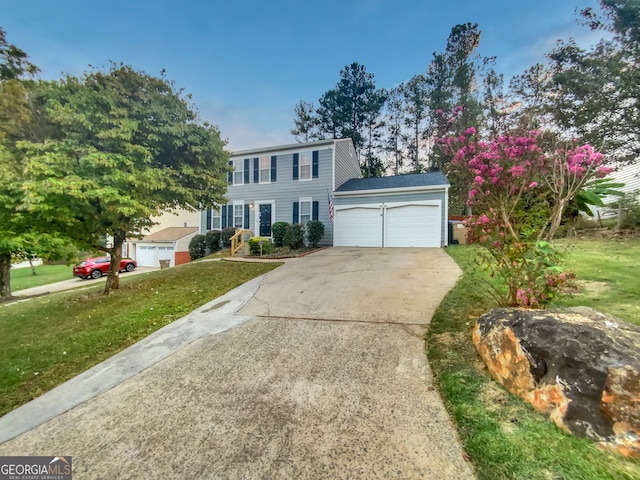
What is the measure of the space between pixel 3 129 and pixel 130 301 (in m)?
4.06

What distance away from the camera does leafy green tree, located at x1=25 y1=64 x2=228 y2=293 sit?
5141 mm

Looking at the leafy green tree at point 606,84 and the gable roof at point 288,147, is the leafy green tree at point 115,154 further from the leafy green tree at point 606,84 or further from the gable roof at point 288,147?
the leafy green tree at point 606,84

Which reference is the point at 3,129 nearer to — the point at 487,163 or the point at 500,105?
the point at 487,163

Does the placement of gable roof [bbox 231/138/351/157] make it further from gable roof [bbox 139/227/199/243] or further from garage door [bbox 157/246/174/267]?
garage door [bbox 157/246/174/267]

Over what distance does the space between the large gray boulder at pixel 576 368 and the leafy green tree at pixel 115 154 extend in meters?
6.53

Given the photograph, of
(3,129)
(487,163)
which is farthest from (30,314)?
(487,163)

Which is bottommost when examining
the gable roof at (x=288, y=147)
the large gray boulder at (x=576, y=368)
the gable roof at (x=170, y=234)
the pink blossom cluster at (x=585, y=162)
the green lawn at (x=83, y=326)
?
the green lawn at (x=83, y=326)

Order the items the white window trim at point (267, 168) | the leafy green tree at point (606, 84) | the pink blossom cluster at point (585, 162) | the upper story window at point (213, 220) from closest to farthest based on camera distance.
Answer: the pink blossom cluster at point (585, 162), the leafy green tree at point (606, 84), the white window trim at point (267, 168), the upper story window at point (213, 220)

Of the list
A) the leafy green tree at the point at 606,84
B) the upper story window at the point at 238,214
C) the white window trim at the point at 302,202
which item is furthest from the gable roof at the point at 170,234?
the leafy green tree at the point at 606,84

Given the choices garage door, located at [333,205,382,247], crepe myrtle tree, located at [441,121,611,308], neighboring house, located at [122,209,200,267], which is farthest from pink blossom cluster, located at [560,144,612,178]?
neighboring house, located at [122,209,200,267]

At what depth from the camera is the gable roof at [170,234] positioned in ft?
70.2

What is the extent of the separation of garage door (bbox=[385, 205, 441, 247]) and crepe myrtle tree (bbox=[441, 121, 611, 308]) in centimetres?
834

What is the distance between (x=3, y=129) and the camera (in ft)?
17.0

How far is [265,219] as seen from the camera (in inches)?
603
